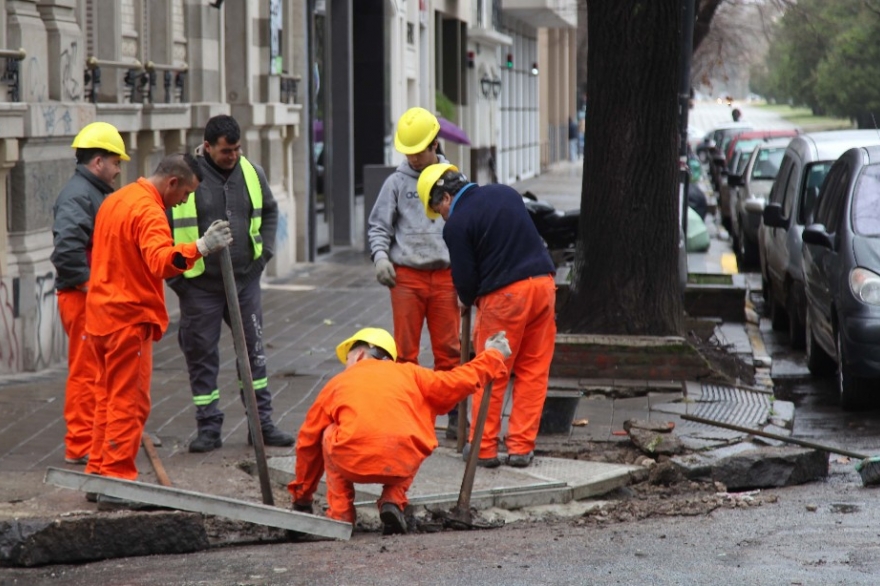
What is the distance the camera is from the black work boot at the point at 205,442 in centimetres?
815

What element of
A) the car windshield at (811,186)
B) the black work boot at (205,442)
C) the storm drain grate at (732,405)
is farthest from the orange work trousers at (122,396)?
the car windshield at (811,186)

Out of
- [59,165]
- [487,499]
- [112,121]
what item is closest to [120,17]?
[112,121]

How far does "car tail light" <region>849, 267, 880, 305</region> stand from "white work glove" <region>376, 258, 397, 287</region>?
3.29 meters

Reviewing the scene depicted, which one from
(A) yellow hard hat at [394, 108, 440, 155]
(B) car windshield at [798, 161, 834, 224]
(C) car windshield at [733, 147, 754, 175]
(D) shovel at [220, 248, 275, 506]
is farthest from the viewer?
(C) car windshield at [733, 147, 754, 175]

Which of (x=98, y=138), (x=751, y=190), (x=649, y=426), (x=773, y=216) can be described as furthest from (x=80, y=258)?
(x=751, y=190)

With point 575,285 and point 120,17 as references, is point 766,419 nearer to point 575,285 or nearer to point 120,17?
point 575,285

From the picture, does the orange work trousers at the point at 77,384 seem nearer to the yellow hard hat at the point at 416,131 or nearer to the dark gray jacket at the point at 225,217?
the dark gray jacket at the point at 225,217

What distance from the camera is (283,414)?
9.34 meters

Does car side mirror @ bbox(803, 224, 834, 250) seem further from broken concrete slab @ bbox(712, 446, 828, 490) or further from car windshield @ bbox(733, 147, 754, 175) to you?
car windshield @ bbox(733, 147, 754, 175)

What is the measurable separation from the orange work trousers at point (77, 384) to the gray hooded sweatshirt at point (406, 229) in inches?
66.5

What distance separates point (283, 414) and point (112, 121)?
13.8 feet

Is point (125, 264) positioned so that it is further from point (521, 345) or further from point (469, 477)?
point (521, 345)

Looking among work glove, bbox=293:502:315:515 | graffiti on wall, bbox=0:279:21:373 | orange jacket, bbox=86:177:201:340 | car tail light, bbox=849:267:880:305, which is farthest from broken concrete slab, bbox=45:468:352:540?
car tail light, bbox=849:267:880:305

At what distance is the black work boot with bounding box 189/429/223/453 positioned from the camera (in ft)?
26.7
